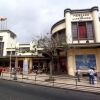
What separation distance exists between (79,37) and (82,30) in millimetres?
1334

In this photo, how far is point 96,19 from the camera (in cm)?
2769

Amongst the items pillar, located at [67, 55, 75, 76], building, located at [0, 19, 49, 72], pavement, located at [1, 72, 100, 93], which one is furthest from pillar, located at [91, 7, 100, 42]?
building, located at [0, 19, 49, 72]

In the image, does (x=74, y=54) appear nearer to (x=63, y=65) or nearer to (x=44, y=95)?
(x=63, y=65)

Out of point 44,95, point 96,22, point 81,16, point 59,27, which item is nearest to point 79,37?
point 81,16

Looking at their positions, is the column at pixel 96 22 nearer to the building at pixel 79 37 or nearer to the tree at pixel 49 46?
the building at pixel 79 37

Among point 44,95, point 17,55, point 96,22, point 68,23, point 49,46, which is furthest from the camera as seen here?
point 17,55

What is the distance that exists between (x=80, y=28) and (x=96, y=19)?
2905 mm

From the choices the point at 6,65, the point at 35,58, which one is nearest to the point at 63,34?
the point at 35,58

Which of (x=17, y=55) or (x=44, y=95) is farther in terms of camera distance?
(x=17, y=55)

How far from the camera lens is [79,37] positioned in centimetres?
2852

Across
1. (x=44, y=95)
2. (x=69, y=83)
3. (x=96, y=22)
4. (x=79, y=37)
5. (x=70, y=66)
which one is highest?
(x=96, y=22)

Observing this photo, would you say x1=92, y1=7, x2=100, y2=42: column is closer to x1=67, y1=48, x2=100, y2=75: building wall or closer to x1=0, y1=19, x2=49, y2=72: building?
x1=67, y1=48, x2=100, y2=75: building wall

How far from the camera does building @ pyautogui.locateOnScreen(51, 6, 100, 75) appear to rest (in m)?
25.5

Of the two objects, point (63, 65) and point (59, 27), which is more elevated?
point (59, 27)
